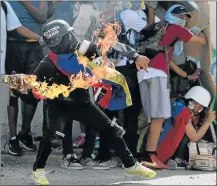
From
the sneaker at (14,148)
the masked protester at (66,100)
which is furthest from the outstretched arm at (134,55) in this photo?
the sneaker at (14,148)

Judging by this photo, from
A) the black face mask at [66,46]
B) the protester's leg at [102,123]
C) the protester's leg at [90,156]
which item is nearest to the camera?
the black face mask at [66,46]

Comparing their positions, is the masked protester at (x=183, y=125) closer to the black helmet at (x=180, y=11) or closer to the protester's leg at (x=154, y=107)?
the protester's leg at (x=154, y=107)

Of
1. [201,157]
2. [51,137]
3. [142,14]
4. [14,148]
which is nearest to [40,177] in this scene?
[51,137]

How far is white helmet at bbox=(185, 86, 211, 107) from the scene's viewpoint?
6.60 meters

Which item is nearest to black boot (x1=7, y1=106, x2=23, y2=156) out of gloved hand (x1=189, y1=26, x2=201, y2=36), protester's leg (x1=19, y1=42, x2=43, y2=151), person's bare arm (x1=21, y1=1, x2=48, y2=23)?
protester's leg (x1=19, y1=42, x2=43, y2=151)

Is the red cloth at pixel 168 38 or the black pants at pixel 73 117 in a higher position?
the red cloth at pixel 168 38

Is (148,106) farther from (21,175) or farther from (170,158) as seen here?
(21,175)

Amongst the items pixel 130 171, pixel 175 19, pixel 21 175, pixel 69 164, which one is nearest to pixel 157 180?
pixel 130 171

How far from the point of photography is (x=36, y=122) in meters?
6.86

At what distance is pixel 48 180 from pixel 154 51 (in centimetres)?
174

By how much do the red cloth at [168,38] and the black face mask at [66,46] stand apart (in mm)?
1387

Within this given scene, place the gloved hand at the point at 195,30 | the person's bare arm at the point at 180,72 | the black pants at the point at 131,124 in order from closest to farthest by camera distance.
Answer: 1. the black pants at the point at 131,124
2. the person's bare arm at the point at 180,72
3. the gloved hand at the point at 195,30

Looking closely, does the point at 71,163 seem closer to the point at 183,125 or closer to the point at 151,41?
the point at 183,125

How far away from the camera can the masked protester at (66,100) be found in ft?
16.3
